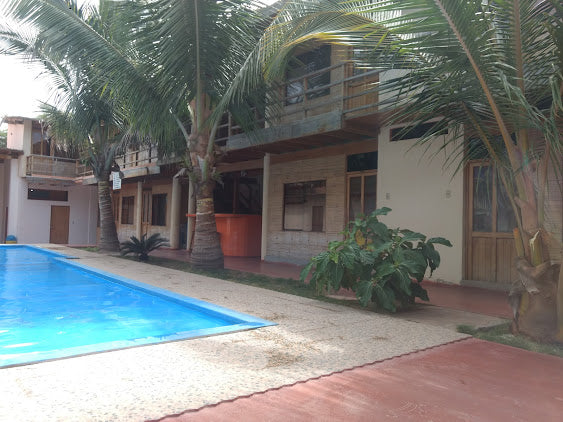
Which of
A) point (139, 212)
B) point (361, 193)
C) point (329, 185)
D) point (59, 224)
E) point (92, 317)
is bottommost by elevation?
point (92, 317)

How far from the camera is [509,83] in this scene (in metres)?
4.48

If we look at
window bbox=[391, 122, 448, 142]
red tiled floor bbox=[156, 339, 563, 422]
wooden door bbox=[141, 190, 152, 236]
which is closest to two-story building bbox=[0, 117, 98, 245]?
wooden door bbox=[141, 190, 152, 236]

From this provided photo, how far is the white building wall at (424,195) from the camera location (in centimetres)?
876

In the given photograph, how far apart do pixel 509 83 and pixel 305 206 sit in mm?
8397

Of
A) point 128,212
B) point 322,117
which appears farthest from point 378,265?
point 128,212

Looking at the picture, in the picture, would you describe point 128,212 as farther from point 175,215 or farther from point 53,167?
point 175,215

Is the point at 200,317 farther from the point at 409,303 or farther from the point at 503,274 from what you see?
the point at 503,274

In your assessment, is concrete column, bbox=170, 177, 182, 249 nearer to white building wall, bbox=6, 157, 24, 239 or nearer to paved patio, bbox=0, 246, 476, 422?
white building wall, bbox=6, 157, 24, 239

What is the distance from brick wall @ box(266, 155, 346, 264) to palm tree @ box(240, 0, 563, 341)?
6.14 metres

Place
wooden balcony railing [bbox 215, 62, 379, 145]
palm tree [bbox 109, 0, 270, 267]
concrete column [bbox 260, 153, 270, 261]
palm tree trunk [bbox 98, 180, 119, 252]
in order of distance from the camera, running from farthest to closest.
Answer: palm tree trunk [bbox 98, 180, 119, 252] → concrete column [bbox 260, 153, 270, 261] → wooden balcony railing [bbox 215, 62, 379, 145] → palm tree [bbox 109, 0, 270, 267]

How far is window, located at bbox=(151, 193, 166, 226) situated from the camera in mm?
20312

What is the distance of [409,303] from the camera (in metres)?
6.42

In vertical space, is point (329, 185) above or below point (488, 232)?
above

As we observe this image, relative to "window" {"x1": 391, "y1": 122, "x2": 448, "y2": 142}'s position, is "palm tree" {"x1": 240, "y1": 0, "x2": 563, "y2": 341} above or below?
below
